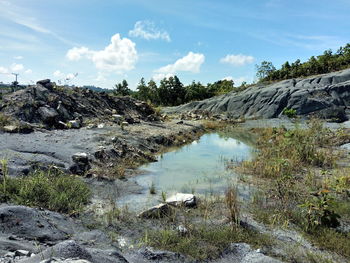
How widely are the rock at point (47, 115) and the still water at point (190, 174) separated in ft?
16.2

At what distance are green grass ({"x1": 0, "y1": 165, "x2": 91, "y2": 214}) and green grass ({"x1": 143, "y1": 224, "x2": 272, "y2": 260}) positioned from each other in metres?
1.52

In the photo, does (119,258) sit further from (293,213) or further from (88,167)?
(88,167)

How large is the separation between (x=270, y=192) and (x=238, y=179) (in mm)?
1291

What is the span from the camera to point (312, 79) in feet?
83.9

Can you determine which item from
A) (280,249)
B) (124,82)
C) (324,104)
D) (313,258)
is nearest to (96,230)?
(280,249)

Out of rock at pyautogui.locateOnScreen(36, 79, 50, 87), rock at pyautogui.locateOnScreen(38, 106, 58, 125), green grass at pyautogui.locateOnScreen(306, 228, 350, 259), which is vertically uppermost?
rock at pyautogui.locateOnScreen(36, 79, 50, 87)

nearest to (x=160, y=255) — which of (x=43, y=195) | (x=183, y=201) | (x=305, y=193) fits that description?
(x=183, y=201)

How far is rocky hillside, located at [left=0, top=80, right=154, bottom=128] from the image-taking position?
12.0 metres

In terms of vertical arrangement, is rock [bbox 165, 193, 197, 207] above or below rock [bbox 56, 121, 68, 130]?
below

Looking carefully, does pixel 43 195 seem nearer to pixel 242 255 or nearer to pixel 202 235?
pixel 202 235

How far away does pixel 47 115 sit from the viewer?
11.9m

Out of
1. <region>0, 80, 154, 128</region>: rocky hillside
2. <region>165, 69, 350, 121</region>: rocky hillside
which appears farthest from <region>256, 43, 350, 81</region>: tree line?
<region>0, 80, 154, 128</region>: rocky hillside

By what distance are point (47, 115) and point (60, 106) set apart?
1610mm

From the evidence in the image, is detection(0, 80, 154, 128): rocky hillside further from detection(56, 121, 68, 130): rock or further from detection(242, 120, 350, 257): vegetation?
detection(242, 120, 350, 257): vegetation
